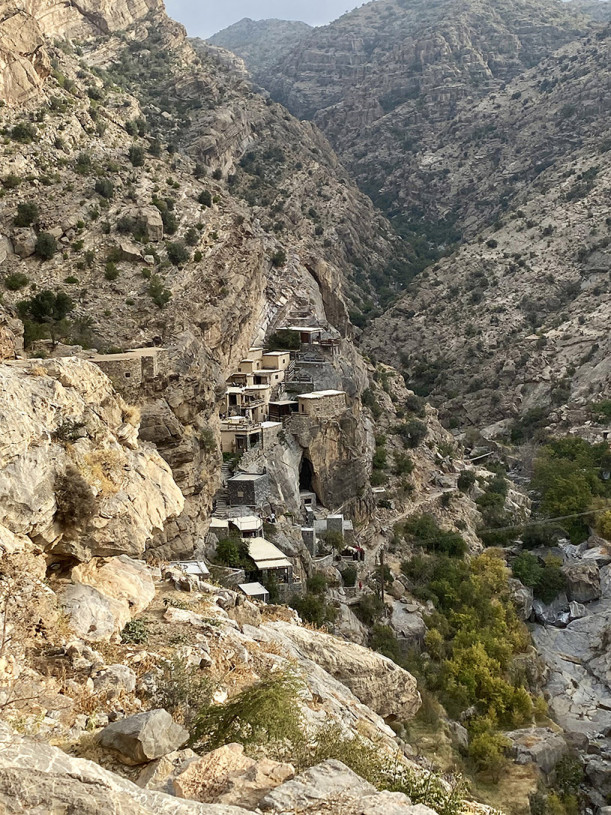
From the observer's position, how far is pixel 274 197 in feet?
245

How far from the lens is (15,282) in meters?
30.7

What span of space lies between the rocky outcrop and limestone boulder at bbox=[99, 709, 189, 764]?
2976mm

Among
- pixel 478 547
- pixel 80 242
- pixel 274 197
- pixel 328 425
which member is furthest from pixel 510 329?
pixel 80 242

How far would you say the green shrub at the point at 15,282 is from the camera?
30.7 meters

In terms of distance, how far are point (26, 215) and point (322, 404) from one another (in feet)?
56.6

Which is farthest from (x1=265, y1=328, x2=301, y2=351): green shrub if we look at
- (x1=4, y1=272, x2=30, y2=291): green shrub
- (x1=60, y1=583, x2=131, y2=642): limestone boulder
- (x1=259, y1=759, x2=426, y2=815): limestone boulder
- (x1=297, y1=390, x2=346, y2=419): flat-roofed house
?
(x1=259, y1=759, x2=426, y2=815): limestone boulder

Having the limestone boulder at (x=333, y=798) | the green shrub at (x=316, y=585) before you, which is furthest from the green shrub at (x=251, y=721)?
the green shrub at (x=316, y=585)

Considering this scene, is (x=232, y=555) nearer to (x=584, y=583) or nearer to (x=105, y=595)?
(x=105, y=595)

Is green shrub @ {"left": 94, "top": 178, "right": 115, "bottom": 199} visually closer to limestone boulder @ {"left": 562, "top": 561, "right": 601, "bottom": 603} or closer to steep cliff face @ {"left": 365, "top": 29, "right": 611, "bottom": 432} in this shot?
limestone boulder @ {"left": 562, "top": 561, "right": 601, "bottom": 603}

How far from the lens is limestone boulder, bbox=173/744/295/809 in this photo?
20.1ft

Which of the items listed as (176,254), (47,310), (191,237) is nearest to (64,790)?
(47,310)

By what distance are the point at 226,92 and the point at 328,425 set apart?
59.4 meters

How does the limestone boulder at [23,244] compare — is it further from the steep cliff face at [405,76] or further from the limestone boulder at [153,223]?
the steep cliff face at [405,76]

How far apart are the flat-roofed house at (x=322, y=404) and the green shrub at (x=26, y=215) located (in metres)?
15.8
